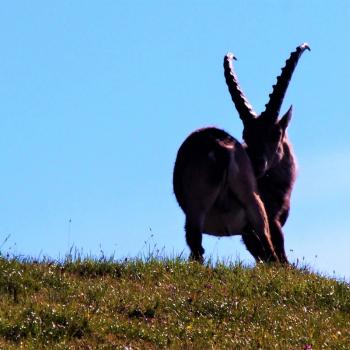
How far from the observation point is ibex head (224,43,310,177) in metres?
17.2

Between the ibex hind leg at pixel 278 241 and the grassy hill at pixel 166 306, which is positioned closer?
the grassy hill at pixel 166 306

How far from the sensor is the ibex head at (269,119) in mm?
17234

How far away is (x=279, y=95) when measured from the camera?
57.3 ft

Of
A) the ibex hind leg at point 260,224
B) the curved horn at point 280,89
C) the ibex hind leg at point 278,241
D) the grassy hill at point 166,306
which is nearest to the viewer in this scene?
the grassy hill at point 166,306

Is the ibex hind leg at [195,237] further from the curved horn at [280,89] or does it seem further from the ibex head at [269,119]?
the curved horn at [280,89]

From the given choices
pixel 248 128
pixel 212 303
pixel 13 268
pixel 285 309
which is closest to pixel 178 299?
pixel 212 303

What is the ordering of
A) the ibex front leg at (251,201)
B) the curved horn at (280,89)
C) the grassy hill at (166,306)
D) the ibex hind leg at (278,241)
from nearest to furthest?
the grassy hill at (166,306)
the ibex front leg at (251,201)
the ibex hind leg at (278,241)
the curved horn at (280,89)

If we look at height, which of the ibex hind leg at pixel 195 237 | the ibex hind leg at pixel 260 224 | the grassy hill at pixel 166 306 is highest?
the ibex hind leg at pixel 260 224

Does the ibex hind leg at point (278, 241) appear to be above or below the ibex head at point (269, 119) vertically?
below

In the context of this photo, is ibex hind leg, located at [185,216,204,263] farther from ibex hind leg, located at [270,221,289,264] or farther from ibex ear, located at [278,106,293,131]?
ibex ear, located at [278,106,293,131]

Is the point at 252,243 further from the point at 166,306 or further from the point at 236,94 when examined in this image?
the point at 166,306

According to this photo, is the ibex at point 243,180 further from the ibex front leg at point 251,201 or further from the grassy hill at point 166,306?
the grassy hill at point 166,306

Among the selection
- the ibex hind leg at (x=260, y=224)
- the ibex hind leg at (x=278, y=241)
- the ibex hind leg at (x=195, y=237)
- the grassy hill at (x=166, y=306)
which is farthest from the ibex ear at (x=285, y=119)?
the grassy hill at (x=166, y=306)

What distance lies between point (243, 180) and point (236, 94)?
3331 mm
